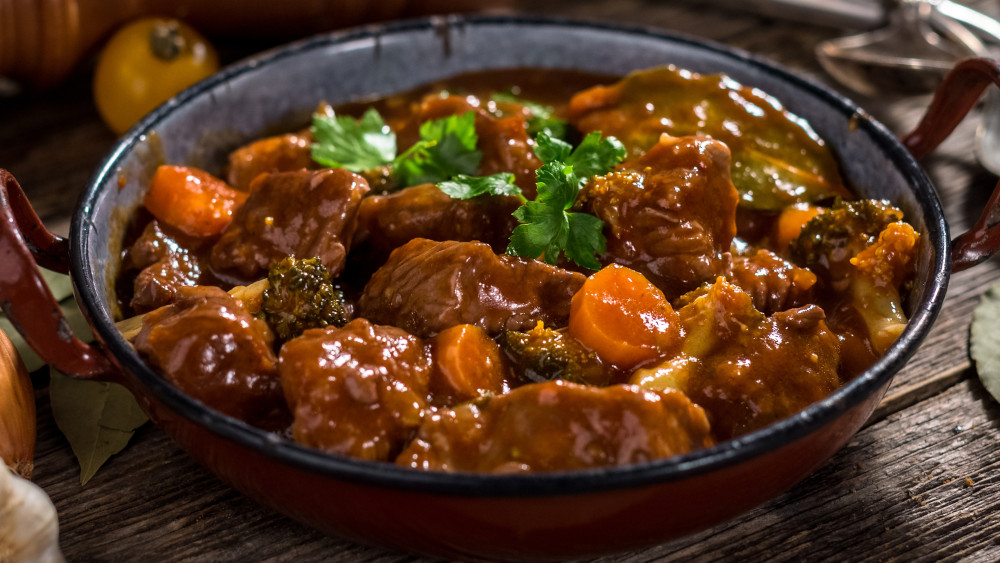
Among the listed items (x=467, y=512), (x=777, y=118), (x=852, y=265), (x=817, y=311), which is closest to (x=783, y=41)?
(x=777, y=118)

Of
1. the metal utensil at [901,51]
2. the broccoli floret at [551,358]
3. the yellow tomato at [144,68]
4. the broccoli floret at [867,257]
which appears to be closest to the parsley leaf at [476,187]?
the broccoli floret at [551,358]

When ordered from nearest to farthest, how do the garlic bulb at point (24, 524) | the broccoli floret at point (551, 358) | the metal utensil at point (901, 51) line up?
the garlic bulb at point (24, 524) → the broccoli floret at point (551, 358) → the metal utensil at point (901, 51)

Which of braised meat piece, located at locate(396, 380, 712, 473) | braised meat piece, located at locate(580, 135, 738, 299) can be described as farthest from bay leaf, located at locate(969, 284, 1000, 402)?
braised meat piece, located at locate(396, 380, 712, 473)

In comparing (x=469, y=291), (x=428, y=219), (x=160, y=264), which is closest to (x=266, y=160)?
(x=160, y=264)

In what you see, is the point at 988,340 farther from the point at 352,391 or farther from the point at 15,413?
the point at 15,413

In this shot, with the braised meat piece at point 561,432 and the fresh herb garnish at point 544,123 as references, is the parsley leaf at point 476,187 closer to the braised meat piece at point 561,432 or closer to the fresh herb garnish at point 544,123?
the fresh herb garnish at point 544,123

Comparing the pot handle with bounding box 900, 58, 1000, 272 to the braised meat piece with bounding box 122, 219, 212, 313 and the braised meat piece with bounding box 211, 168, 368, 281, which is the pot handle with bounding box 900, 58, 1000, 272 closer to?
the braised meat piece with bounding box 211, 168, 368, 281

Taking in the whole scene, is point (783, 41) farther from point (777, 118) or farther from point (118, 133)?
point (118, 133)
